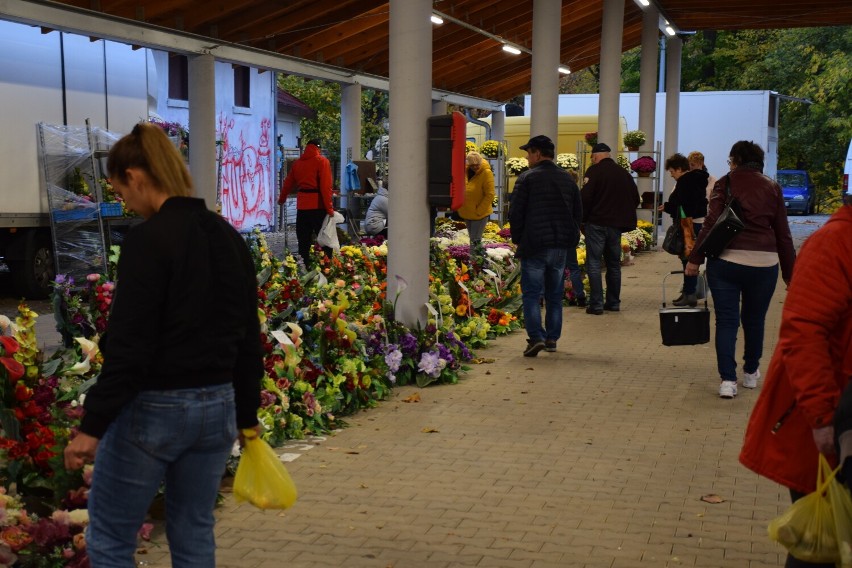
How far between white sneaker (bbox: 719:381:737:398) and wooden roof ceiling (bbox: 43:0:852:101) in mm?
8926

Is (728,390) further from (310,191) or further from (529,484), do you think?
(310,191)

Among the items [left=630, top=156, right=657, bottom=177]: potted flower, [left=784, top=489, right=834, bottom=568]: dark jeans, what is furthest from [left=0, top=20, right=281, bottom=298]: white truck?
[left=784, top=489, right=834, bottom=568]: dark jeans

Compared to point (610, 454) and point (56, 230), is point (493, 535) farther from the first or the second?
point (56, 230)

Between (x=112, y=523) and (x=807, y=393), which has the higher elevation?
(x=807, y=393)

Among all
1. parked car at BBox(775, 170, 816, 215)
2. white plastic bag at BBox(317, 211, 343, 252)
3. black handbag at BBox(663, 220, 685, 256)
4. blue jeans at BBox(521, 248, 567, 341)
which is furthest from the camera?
parked car at BBox(775, 170, 816, 215)

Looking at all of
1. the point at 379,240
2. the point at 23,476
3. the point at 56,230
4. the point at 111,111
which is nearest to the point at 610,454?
the point at 23,476

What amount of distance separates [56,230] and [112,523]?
43.1 feet

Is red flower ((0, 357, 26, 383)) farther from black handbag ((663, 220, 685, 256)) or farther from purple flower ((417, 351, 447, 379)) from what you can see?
black handbag ((663, 220, 685, 256))

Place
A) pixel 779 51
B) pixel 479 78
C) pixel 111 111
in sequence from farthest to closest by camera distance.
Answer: pixel 779 51
pixel 479 78
pixel 111 111

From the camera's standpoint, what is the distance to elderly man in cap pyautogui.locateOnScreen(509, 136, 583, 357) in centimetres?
1069

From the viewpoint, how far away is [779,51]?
52.1 metres

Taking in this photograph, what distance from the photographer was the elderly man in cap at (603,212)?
551 inches

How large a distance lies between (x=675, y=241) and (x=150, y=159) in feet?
33.3

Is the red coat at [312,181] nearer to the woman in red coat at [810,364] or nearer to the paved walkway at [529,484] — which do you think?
the paved walkway at [529,484]
